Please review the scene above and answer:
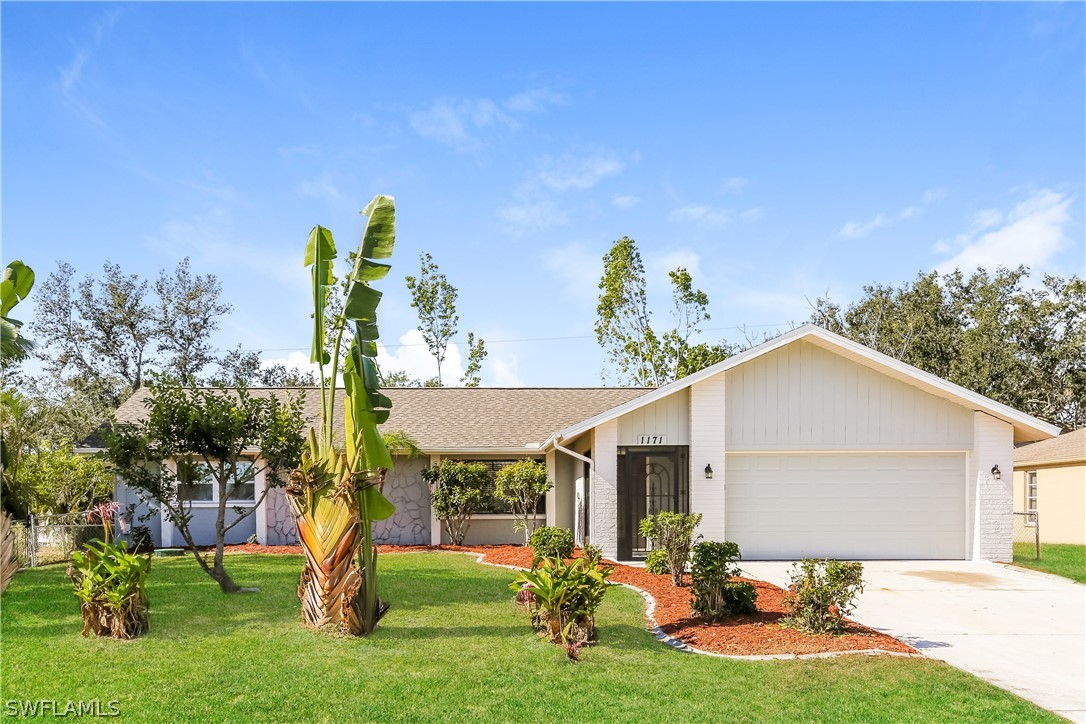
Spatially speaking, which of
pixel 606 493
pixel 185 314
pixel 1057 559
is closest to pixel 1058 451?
pixel 1057 559

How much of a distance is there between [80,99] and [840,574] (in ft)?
47.0

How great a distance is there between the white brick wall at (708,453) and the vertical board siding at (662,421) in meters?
0.27

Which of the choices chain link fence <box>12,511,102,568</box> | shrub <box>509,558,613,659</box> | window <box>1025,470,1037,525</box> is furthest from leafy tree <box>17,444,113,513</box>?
window <box>1025,470,1037,525</box>

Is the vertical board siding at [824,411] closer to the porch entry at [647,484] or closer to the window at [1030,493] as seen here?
the porch entry at [647,484]

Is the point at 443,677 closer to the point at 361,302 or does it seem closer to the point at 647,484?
the point at 361,302

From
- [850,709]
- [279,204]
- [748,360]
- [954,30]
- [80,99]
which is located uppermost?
[954,30]

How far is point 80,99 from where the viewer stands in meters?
14.1

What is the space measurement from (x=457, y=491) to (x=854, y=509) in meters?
8.42

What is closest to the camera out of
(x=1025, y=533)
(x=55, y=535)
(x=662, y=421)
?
(x=662, y=421)

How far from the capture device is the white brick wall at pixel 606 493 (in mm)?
15594

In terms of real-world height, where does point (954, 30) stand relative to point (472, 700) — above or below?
above

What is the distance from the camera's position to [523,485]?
17516 mm

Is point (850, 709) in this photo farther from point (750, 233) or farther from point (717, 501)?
point (750, 233)

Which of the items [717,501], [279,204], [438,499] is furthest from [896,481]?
[279,204]
